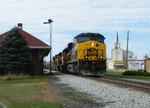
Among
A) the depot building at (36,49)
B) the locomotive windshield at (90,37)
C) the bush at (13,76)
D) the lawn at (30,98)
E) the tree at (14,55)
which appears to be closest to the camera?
Answer: the lawn at (30,98)

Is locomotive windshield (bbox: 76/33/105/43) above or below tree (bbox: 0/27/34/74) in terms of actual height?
above

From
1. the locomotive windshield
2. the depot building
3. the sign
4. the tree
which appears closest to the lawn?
the tree

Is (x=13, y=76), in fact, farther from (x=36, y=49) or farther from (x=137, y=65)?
(x=137, y=65)

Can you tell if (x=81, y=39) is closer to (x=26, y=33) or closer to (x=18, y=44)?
(x=18, y=44)

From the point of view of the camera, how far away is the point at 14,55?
1463 inches

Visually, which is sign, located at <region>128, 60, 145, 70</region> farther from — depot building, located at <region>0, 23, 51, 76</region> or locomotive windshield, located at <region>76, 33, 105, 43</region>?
locomotive windshield, located at <region>76, 33, 105, 43</region>

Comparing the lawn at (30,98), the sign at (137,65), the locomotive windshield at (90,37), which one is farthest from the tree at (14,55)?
the sign at (137,65)

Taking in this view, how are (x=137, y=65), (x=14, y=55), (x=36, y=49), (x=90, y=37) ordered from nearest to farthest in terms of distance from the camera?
(x=14, y=55) → (x=90, y=37) → (x=36, y=49) → (x=137, y=65)

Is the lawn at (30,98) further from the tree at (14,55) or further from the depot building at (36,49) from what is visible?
the depot building at (36,49)

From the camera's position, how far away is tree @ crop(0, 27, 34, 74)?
3700 centimetres

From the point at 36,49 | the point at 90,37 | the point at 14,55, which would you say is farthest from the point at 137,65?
the point at 14,55

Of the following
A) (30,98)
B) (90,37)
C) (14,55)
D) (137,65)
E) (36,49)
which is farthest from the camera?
(137,65)

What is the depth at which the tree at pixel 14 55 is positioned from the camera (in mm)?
37000

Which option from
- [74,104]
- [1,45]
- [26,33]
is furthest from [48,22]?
[74,104]
